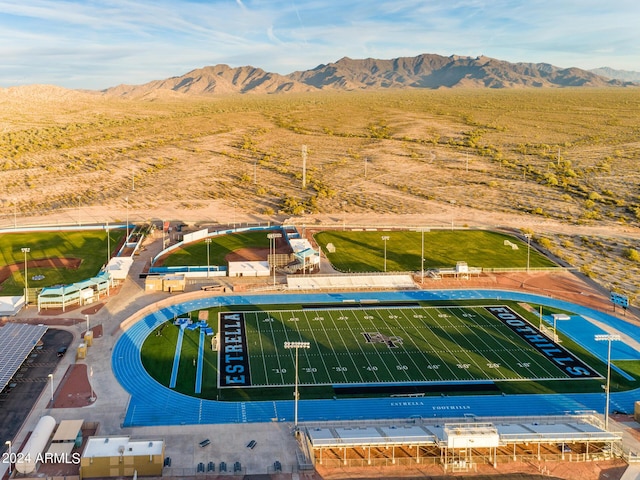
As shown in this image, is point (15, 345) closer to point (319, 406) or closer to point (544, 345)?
point (319, 406)

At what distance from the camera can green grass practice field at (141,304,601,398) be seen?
3828 centimetres

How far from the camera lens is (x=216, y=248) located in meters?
66.6

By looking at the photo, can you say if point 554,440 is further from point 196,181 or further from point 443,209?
point 196,181

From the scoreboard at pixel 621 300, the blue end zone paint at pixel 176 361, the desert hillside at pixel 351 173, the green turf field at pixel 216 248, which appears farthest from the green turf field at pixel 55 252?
the scoreboard at pixel 621 300

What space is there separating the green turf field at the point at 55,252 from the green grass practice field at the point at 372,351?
16.5 m

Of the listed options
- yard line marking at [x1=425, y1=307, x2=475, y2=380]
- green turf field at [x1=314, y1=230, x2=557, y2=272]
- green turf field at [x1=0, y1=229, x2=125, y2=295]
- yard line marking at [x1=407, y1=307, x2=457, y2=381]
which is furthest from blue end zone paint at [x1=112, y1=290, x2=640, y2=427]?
green turf field at [x1=314, y1=230, x2=557, y2=272]

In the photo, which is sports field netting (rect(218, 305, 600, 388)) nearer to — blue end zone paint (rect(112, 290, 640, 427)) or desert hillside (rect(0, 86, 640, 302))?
blue end zone paint (rect(112, 290, 640, 427))

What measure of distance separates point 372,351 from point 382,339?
7.85 feet

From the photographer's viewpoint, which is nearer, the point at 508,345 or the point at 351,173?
the point at 508,345

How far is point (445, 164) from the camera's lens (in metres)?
123

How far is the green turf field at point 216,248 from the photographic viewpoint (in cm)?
6156

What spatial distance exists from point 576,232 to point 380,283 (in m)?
39.0

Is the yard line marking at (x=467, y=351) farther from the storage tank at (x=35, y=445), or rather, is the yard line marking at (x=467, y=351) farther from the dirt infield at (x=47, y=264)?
the dirt infield at (x=47, y=264)

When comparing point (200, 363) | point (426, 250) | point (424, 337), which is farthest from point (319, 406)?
point (426, 250)
